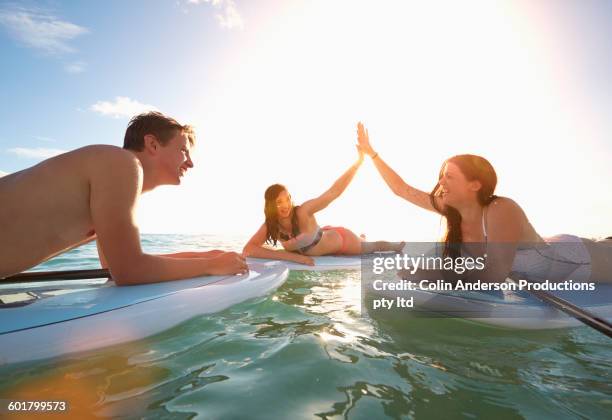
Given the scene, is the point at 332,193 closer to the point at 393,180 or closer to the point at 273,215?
the point at 273,215

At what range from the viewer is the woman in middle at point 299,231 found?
5.89 meters

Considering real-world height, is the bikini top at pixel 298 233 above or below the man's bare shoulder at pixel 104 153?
below

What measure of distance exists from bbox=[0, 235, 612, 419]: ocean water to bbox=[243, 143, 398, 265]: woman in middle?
3.14m

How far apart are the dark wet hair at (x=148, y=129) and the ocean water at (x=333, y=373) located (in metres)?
1.45

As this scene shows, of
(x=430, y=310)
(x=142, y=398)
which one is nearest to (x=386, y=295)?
(x=430, y=310)

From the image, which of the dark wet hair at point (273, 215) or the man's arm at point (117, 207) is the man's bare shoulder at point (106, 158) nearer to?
the man's arm at point (117, 207)

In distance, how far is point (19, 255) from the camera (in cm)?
222

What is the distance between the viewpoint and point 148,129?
2.84 metres

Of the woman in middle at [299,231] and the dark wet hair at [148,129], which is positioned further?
the woman in middle at [299,231]

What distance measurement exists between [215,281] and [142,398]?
1.42 metres

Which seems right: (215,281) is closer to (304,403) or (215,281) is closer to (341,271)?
(304,403)

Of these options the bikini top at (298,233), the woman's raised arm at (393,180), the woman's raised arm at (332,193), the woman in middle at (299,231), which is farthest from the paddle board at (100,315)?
the bikini top at (298,233)

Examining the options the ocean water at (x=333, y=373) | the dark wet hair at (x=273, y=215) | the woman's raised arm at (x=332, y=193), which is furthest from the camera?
the dark wet hair at (x=273, y=215)

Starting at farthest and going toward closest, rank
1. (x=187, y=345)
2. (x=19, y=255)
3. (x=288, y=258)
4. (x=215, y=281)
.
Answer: (x=288, y=258), (x=215, y=281), (x=187, y=345), (x=19, y=255)
